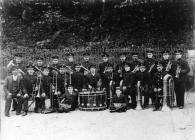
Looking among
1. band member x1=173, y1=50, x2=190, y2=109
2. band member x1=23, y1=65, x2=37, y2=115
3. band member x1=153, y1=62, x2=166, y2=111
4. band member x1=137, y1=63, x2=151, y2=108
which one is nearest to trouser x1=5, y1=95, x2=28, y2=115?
band member x1=23, y1=65, x2=37, y2=115

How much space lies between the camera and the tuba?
693 centimetres

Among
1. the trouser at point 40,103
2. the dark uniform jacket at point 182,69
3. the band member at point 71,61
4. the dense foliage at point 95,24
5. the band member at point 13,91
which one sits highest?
the dense foliage at point 95,24

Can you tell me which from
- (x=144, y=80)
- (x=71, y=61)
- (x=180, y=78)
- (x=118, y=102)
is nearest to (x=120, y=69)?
(x=144, y=80)

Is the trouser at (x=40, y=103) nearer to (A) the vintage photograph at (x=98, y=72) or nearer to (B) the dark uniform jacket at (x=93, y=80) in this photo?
(A) the vintage photograph at (x=98, y=72)

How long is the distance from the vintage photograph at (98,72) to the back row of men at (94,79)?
0.07 ft

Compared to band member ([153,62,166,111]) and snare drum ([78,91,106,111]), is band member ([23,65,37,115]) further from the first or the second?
band member ([153,62,166,111])

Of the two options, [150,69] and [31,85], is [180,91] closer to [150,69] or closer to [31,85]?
[150,69]

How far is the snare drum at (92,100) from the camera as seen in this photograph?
23.1 ft

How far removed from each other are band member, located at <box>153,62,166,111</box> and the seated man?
624 mm

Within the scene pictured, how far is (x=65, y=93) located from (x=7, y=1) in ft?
15.5

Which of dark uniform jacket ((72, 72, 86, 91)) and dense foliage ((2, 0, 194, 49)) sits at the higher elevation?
dense foliage ((2, 0, 194, 49))

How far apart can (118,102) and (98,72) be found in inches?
35.1

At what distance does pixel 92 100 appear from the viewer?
7.06 m

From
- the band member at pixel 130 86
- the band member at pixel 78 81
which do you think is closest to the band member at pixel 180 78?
the band member at pixel 130 86
